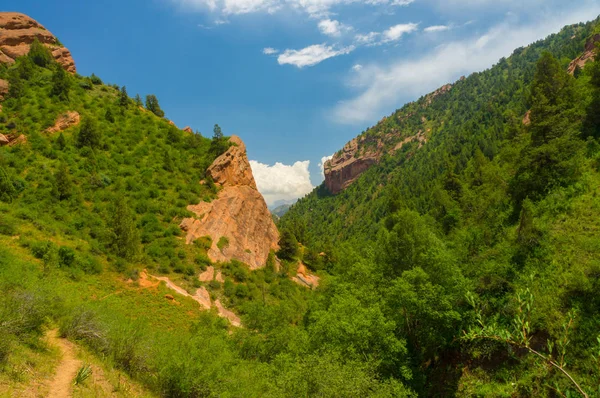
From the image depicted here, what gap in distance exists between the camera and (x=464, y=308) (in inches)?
861

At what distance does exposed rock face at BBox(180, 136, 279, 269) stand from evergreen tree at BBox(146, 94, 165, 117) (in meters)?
18.4

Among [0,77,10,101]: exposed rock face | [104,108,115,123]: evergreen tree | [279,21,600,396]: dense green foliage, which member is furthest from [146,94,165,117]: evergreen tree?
[279,21,600,396]: dense green foliage

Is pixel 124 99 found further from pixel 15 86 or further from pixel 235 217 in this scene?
pixel 235 217

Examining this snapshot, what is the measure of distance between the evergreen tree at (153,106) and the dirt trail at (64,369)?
182 ft

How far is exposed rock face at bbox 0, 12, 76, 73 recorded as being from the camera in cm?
4994

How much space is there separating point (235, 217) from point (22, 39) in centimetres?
4979

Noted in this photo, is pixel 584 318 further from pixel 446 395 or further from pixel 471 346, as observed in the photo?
pixel 446 395

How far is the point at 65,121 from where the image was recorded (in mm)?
42719

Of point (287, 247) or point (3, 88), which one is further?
point (287, 247)

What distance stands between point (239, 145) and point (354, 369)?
45.6 metres

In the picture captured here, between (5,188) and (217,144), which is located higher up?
(217,144)

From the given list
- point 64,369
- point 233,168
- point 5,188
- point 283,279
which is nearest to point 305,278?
point 283,279

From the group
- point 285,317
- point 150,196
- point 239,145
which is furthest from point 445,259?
point 239,145

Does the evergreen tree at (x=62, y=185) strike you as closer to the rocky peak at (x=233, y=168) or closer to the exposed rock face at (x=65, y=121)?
the exposed rock face at (x=65, y=121)
